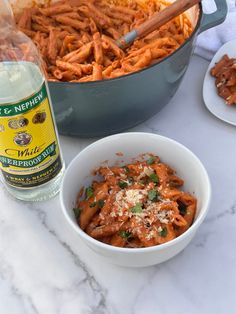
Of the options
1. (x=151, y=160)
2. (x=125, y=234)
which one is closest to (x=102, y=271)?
(x=125, y=234)

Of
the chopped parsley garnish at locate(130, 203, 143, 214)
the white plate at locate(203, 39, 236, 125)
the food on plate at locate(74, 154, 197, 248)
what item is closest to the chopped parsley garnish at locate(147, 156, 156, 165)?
the food on plate at locate(74, 154, 197, 248)

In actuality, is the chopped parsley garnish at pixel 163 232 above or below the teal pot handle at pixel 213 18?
below

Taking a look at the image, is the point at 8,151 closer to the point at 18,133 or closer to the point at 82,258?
the point at 18,133

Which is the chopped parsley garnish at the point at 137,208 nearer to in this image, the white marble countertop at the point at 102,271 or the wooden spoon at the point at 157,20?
the white marble countertop at the point at 102,271

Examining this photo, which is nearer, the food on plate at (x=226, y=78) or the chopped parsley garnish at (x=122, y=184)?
the chopped parsley garnish at (x=122, y=184)

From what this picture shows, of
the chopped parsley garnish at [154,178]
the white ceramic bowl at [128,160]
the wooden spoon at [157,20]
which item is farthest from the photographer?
the wooden spoon at [157,20]

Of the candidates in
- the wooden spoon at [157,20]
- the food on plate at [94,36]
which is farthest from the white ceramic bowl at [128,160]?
the wooden spoon at [157,20]

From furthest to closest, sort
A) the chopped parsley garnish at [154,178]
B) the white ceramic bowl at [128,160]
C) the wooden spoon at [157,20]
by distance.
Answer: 1. the wooden spoon at [157,20]
2. the chopped parsley garnish at [154,178]
3. the white ceramic bowl at [128,160]

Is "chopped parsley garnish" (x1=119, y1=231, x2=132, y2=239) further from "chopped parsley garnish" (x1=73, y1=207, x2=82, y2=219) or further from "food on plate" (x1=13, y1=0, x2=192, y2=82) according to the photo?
"food on plate" (x1=13, y1=0, x2=192, y2=82)
